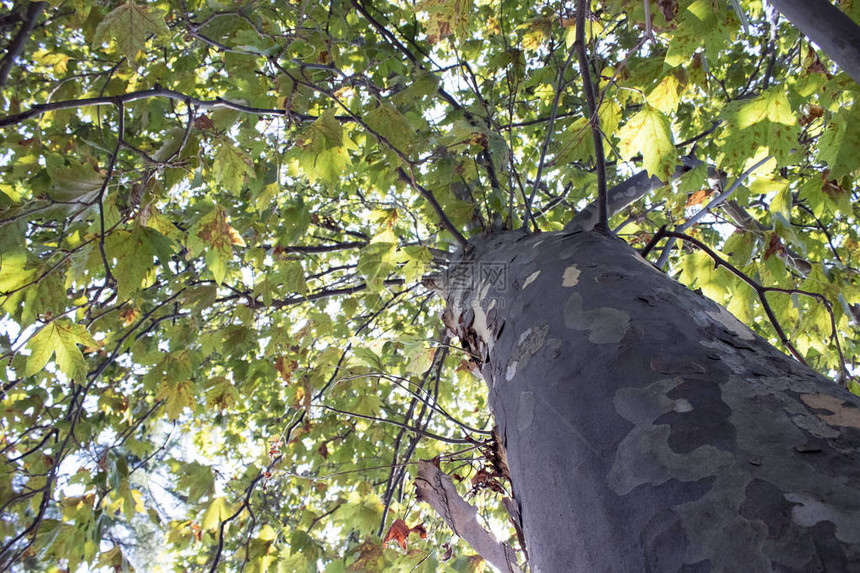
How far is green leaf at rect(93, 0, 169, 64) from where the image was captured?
4.83 ft

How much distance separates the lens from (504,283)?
4.39 feet

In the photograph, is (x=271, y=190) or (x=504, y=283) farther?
(x=271, y=190)

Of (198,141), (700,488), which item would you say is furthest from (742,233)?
(198,141)

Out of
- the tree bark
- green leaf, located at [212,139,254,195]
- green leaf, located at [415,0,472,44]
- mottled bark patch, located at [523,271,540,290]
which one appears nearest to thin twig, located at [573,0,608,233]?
mottled bark patch, located at [523,271,540,290]

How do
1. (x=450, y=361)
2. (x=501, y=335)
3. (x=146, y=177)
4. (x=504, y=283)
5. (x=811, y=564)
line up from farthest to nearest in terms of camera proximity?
1. (x=450, y=361)
2. (x=146, y=177)
3. (x=504, y=283)
4. (x=501, y=335)
5. (x=811, y=564)

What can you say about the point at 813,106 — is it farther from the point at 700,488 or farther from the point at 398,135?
the point at 700,488

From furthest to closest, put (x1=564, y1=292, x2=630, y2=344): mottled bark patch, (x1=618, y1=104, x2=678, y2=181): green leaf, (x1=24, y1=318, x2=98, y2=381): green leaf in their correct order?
(x1=24, y1=318, x2=98, y2=381): green leaf < (x1=618, y1=104, x2=678, y2=181): green leaf < (x1=564, y1=292, x2=630, y2=344): mottled bark patch

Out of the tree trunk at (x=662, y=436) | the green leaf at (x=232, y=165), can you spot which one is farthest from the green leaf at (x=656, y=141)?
the green leaf at (x=232, y=165)

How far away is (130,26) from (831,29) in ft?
5.62

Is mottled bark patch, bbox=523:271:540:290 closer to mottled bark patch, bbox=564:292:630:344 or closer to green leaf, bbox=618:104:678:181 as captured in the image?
mottled bark patch, bbox=564:292:630:344

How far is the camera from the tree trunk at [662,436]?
1.56 feet

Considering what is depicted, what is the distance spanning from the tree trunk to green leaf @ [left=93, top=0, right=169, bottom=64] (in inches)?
55.8

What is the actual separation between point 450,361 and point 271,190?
223 cm

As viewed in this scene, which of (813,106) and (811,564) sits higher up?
(813,106)
